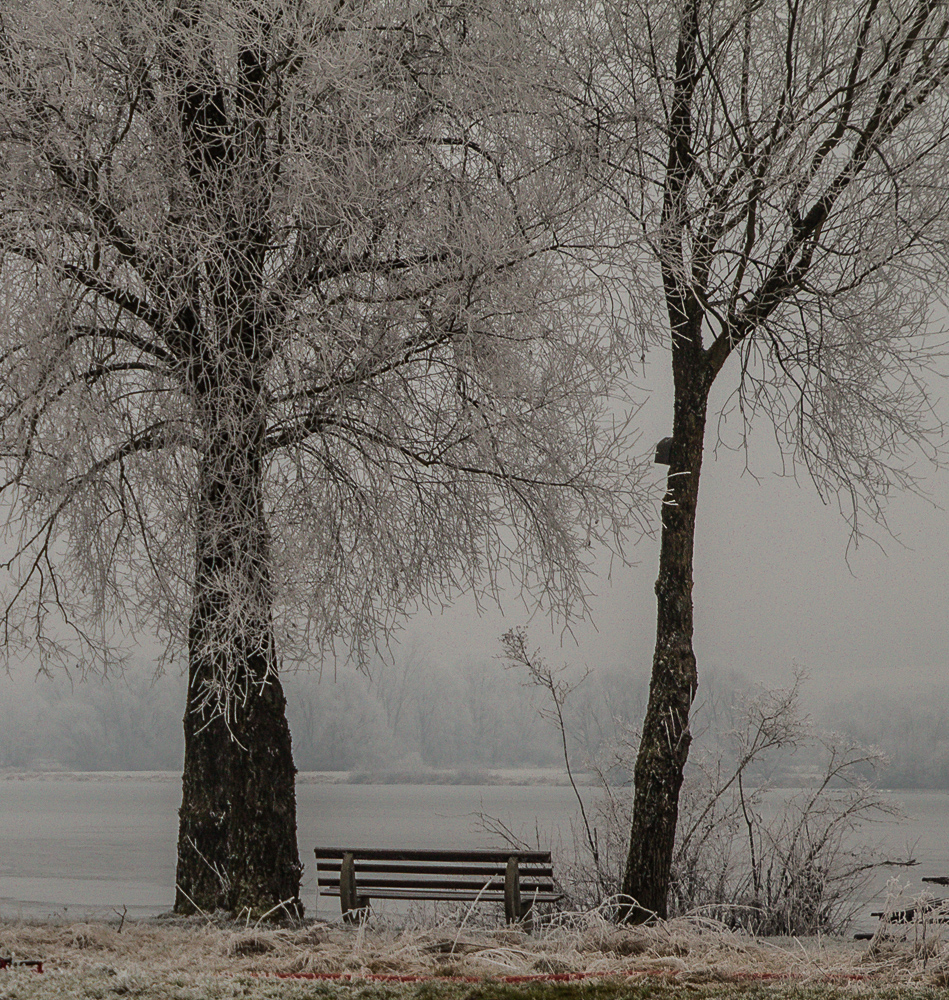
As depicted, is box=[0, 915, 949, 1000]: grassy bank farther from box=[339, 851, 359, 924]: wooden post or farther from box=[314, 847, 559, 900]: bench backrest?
box=[339, 851, 359, 924]: wooden post

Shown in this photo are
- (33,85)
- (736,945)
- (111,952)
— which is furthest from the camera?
(33,85)

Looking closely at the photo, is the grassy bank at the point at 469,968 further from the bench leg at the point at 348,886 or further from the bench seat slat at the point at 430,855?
the bench leg at the point at 348,886

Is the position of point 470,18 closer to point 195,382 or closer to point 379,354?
point 379,354

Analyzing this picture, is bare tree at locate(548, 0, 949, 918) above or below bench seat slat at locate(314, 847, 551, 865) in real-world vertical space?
above

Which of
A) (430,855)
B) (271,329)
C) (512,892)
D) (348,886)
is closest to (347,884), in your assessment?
(348,886)

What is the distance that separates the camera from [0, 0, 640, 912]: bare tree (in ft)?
22.0

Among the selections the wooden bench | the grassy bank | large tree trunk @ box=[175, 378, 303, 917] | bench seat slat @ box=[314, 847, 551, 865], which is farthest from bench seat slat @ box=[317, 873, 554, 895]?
the grassy bank

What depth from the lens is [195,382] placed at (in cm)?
717

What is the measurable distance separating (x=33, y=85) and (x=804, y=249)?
5856 mm

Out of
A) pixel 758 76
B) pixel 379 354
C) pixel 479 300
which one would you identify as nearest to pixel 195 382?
pixel 379 354

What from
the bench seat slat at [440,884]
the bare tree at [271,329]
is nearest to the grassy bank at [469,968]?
the bare tree at [271,329]

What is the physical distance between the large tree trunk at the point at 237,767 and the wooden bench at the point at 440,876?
0.62 metres

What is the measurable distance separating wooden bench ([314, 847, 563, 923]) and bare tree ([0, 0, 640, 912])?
0.69m

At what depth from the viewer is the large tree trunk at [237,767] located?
736cm
